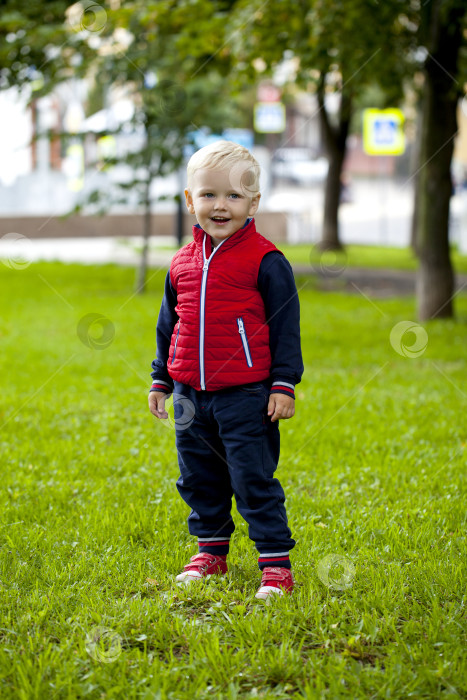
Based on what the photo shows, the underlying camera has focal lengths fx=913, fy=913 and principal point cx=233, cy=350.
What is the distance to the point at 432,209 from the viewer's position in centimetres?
1045

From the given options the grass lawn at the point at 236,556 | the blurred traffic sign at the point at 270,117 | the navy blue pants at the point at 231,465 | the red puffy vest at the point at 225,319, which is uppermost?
the blurred traffic sign at the point at 270,117

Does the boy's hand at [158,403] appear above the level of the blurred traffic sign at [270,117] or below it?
below

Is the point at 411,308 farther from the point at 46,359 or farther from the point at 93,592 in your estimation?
the point at 93,592

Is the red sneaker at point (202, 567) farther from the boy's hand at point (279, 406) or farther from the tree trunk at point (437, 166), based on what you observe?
the tree trunk at point (437, 166)

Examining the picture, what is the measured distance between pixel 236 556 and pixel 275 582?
1.36ft

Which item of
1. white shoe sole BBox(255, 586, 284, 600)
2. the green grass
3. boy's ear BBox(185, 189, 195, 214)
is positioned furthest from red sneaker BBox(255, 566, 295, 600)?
the green grass

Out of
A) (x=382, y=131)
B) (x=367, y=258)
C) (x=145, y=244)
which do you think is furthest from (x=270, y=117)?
(x=145, y=244)

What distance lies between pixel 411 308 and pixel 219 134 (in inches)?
162

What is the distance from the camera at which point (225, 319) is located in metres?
3.21

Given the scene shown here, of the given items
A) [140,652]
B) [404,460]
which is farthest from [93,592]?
[404,460]

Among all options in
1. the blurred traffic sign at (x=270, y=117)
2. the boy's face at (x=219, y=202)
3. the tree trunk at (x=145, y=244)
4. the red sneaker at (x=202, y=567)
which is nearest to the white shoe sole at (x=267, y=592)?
the red sneaker at (x=202, y=567)

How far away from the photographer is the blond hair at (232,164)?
314 centimetres

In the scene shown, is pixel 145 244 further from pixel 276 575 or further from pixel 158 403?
pixel 276 575

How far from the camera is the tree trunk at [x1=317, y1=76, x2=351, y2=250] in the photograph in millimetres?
18141
